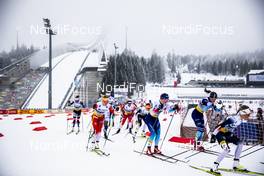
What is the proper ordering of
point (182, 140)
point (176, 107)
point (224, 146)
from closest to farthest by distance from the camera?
1. point (224, 146)
2. point (176, 107)
3. point (182, 140)

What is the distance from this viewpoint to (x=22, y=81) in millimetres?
19141

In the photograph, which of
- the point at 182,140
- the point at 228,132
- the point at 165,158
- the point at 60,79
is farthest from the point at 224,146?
the point at 60,79

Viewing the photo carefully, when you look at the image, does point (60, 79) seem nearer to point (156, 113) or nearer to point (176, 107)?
point (156, 113)

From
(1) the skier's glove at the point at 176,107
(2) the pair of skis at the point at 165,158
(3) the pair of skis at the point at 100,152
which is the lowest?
(2) the pair of skis at the point at 165,158

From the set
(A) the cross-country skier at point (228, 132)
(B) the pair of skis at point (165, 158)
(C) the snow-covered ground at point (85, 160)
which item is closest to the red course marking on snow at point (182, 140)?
(C) the snow-covered ground at point (85, 160)

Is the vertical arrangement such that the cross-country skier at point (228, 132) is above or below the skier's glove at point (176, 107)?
below

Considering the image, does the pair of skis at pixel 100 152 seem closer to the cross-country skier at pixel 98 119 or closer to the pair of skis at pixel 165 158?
the cross-country skier at pixel 98 119

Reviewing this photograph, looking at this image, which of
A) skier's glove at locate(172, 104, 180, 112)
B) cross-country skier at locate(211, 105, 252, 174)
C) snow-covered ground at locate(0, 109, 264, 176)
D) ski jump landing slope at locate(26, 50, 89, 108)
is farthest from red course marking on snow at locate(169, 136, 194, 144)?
ski jump landing slope at locate(26, 50, 89, 108)

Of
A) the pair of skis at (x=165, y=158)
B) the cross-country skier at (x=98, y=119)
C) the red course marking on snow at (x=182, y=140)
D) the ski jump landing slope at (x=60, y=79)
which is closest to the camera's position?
the pair of skis at (x=165, y=158)

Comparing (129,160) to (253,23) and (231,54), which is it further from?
(231,54)

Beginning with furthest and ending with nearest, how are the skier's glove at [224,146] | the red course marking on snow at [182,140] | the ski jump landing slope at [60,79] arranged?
the ski jump landing slope at [60,79]
the red course marking on snow at [182,140]
the skier's glove at [224,146]

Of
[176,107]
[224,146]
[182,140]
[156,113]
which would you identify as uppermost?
[176,107]

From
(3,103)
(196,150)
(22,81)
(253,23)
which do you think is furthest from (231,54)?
(22,81)

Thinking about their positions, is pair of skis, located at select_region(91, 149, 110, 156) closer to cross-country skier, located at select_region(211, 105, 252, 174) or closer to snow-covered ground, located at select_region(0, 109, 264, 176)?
snow-covered ground, located at select_region(0, 109, 264, 176)
